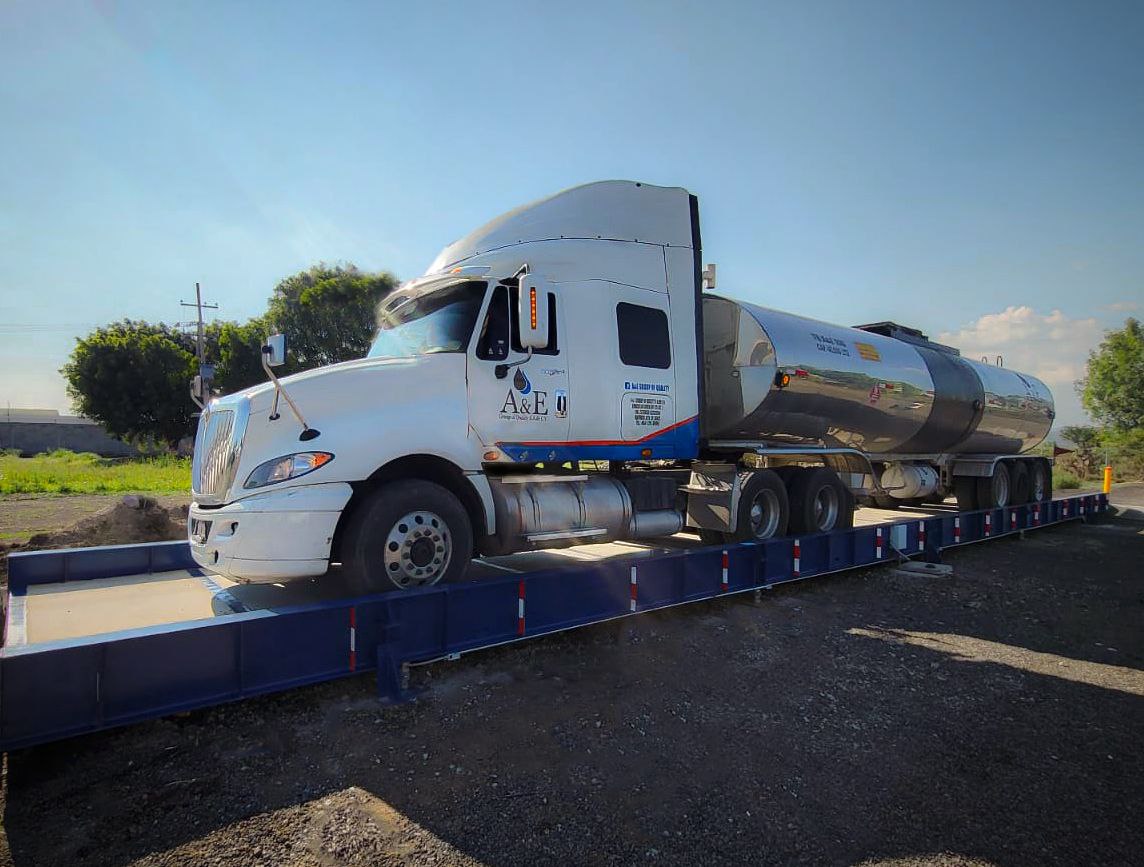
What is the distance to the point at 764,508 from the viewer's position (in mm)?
8477

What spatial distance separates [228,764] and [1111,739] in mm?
5478

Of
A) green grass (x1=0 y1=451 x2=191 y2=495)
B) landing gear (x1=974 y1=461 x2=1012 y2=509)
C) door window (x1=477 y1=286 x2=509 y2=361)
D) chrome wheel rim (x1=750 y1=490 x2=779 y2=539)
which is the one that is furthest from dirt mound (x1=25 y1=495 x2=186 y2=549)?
landing gear (x1=974 y1=461 x2=1012 y2=509)

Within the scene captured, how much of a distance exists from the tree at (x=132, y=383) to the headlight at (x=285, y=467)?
125 ft

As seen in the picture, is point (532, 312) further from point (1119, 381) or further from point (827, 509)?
point (1119, 381)

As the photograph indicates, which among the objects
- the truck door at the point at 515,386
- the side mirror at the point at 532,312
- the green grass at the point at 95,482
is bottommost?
the green grass at the point at 95,482

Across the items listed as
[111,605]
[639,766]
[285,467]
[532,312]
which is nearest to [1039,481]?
[532,312]

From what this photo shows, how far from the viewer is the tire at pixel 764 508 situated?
7.96 meters

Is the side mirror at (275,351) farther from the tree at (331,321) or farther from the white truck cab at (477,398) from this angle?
the tree at (331,321)

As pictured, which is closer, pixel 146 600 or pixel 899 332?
pixel 146 600

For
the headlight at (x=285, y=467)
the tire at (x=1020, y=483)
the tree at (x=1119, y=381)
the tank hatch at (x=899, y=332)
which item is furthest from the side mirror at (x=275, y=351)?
the tree at (x=1119, y=381)

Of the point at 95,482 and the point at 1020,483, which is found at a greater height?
the point at 95,482

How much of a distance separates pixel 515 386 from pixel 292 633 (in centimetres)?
283

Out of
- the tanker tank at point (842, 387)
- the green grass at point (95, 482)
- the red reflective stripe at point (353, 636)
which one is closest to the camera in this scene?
the red reflective stripe at point (353, 636)

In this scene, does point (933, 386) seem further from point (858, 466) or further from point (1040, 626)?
point (1040, 626)
